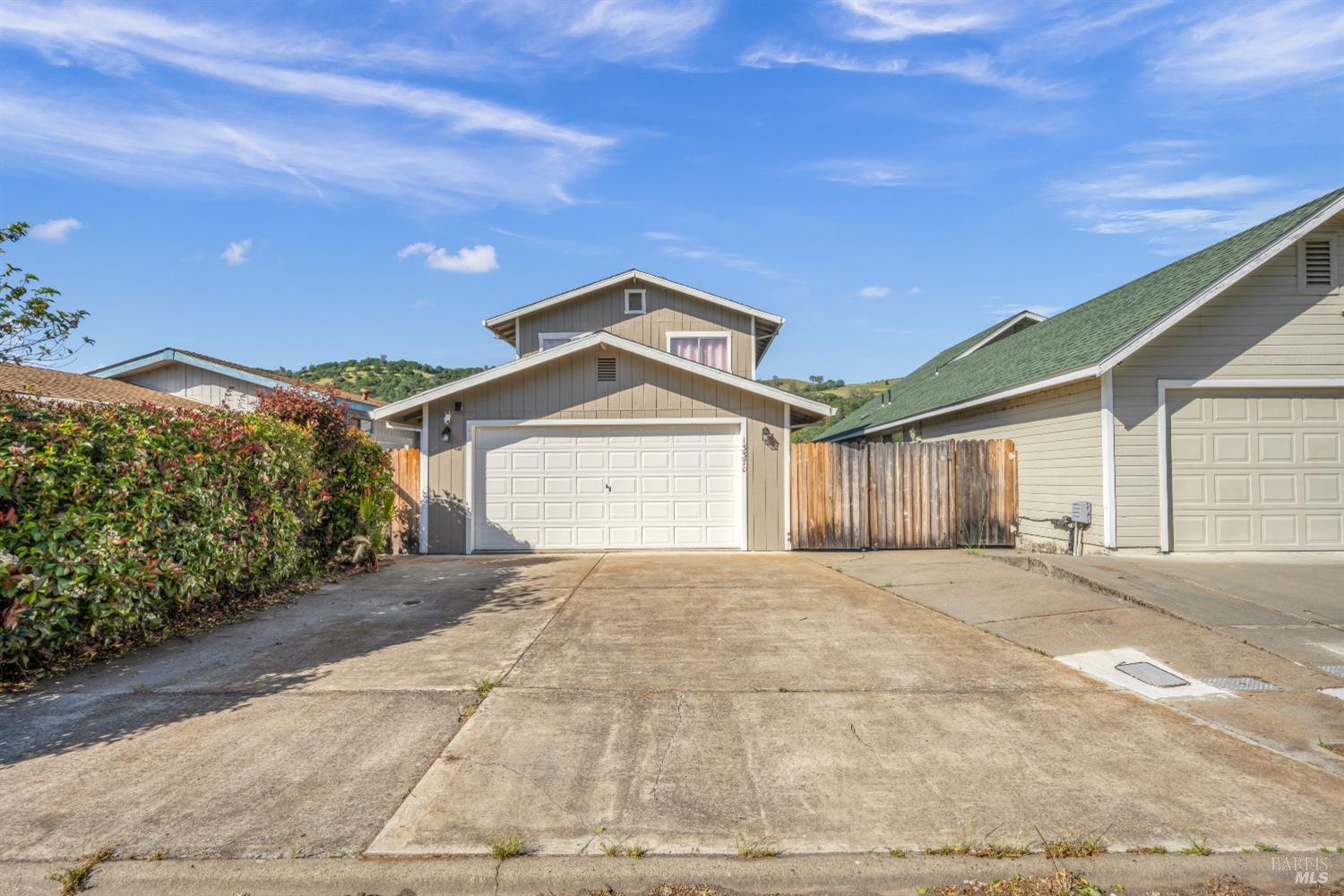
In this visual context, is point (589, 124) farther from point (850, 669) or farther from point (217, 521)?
point (850, 669)

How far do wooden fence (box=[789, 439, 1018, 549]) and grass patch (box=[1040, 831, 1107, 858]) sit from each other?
926cm

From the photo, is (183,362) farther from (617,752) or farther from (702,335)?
(617,752)

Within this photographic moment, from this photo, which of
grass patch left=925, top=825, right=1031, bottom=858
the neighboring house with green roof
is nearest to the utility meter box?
the neighboring house with green roof

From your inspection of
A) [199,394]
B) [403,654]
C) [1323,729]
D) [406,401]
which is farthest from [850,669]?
[199,394]

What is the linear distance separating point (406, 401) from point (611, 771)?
10.0m

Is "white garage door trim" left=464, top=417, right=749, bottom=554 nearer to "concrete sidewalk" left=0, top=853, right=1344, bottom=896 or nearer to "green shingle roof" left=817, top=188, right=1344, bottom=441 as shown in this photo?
"green shingle roof" left=817, top=188, right=1344, bottom=441

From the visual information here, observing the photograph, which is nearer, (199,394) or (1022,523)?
(1022,523)

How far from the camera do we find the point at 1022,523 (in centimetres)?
1205

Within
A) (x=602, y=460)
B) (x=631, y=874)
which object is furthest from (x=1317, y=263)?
(x=631, y=874)

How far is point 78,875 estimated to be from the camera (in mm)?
2658

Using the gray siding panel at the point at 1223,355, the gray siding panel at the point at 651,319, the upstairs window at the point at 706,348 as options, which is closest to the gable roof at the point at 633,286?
the gray siding panel at the point at 651,319

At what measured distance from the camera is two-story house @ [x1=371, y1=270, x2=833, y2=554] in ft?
39.9

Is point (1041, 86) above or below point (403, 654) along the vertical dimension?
above

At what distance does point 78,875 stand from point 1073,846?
407 cm
